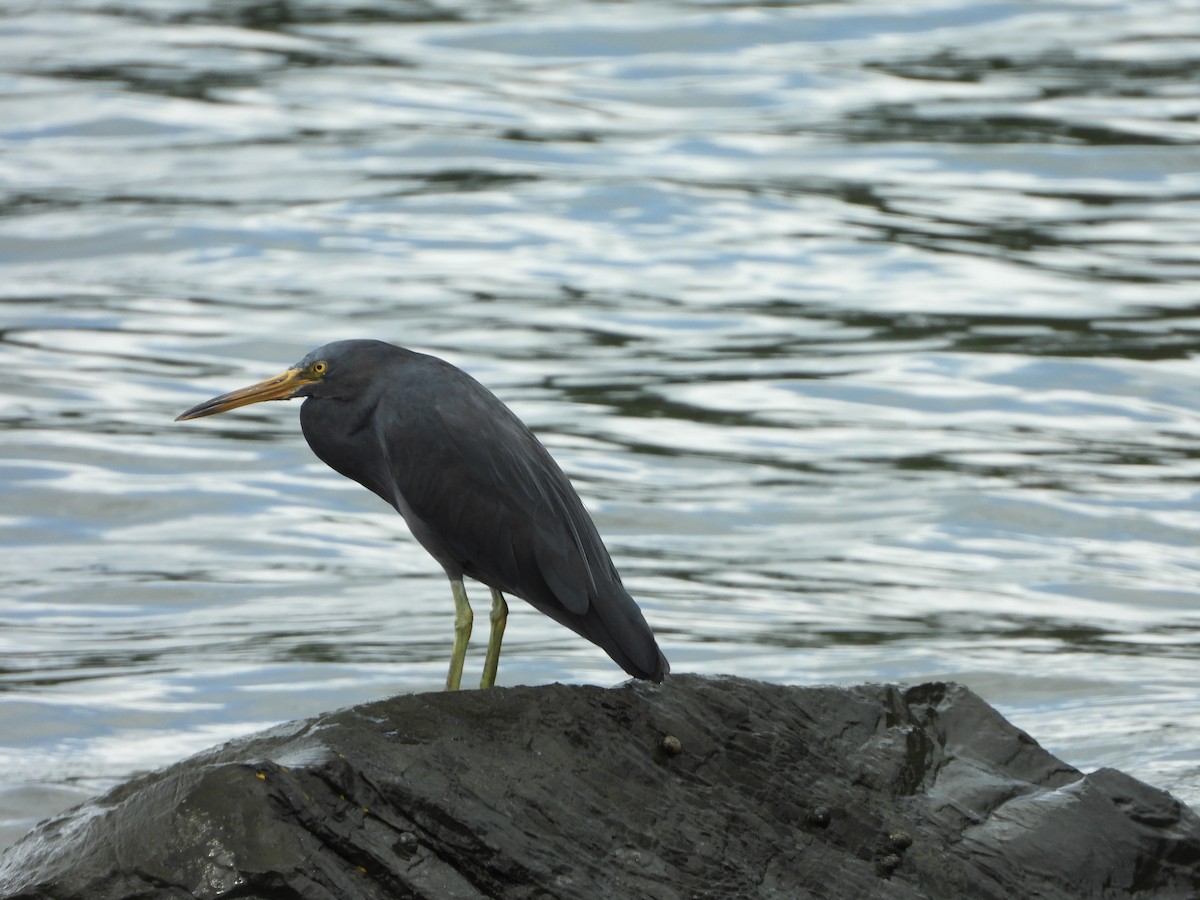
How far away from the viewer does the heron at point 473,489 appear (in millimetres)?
5332

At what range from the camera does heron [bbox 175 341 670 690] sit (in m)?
5.33

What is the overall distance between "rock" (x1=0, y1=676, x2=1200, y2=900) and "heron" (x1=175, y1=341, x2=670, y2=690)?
424 millimetres

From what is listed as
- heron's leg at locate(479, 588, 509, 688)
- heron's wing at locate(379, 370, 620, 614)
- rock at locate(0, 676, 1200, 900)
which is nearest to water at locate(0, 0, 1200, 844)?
rock at locate(0, 676, 1200, 900)

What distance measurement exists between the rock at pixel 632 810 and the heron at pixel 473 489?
424 millimetres

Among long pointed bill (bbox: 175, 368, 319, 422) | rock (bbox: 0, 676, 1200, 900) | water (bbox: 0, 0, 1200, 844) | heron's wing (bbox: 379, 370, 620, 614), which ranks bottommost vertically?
water (bbox: 0, 0, 1200, 844)

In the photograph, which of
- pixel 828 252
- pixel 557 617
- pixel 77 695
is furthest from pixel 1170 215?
pixel 557 617

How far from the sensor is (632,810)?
4.56 metres

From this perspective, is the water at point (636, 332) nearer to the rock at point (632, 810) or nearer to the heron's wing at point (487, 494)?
the rock at point (632, 810)

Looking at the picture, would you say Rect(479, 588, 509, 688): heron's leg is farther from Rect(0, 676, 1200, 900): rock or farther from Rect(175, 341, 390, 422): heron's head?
Rect(175, 341, 390, 422): heron's head

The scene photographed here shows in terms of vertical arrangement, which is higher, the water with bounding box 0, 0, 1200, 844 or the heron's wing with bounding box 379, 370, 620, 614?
the heron's wing with bounding box 379, 370, 620, 614

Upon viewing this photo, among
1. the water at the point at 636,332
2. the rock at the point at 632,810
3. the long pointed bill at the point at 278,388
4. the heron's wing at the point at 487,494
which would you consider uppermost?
the long pointed bill at the point at 278,388

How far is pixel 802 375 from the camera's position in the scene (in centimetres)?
1470

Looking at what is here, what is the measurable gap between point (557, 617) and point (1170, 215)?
1417 centimetres

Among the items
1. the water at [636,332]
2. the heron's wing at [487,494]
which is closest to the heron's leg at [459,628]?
the heron's wing at [487,494]
